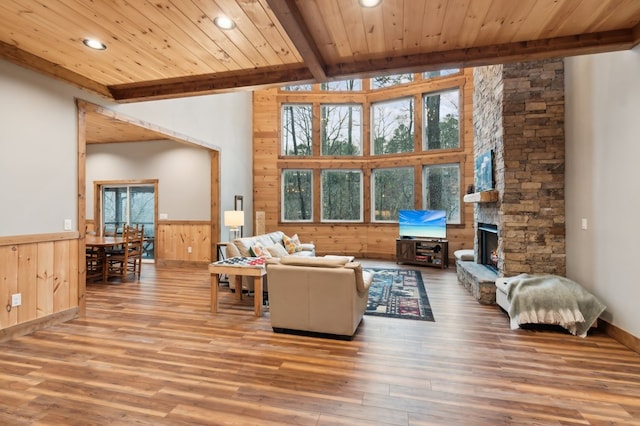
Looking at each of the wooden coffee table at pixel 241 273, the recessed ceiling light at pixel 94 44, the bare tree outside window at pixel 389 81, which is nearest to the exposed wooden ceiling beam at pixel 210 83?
the recessed ceiling light at pixel 94 44

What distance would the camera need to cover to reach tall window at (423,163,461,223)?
747 centimetres

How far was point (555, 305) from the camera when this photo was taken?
331cm

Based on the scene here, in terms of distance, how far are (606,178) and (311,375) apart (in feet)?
11.4

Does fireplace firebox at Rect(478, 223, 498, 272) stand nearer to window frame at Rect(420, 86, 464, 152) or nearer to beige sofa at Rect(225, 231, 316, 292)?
window frame at Rect(420, 86, 464, 152)

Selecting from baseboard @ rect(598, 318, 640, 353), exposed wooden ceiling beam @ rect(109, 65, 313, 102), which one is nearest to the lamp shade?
exposed wooden ceiling beam @ rect(109, 65, 313, 102)

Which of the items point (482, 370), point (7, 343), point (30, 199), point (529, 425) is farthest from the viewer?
point (30, 199)

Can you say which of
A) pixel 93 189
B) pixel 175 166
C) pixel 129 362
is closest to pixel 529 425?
pixel 129 362

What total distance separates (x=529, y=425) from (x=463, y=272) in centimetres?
358

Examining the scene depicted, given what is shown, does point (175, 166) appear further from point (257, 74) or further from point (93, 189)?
point (257, 74)

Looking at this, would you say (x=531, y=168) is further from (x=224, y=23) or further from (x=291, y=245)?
(x=291, y=245)

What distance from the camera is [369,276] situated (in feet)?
12.1

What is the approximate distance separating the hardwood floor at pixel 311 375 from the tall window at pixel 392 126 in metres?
5.31

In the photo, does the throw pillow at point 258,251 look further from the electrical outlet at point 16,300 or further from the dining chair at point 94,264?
the dining chair at point 94,264

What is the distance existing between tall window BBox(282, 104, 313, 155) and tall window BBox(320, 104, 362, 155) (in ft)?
1.20
